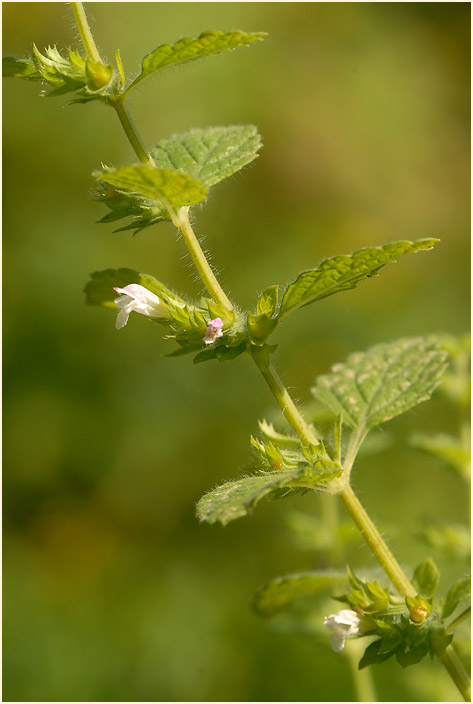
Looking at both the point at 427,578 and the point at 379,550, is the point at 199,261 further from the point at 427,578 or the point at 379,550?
the point at 427,578

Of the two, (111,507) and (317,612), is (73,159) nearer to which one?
(111,507)

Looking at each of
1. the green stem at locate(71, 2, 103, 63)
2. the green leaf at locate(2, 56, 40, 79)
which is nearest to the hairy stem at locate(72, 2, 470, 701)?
the green stem at locate(71, 2, 103, 63)

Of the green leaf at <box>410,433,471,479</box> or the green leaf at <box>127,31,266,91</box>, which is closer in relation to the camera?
the green leaf at <box>127,31,266,91</box>

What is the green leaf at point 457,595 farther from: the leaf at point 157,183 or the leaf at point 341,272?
the leaf at point 157,183

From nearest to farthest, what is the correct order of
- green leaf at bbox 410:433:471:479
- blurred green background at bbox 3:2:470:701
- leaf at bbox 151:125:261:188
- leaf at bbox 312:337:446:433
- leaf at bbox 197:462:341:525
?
1. leaf at bbox 197:462:341:525
2. leaf at bbox 151:125:261:188
3. leaf at bbox 312:337:446:433
4. green leaf at bbox 410:433:471:479
5. blurred green background at bbox 3:2:470:701

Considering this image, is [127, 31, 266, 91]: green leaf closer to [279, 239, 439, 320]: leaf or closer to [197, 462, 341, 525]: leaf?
[279, 239, 439, 320]: leaf

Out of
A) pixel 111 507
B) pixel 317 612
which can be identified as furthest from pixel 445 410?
pixel 317 612

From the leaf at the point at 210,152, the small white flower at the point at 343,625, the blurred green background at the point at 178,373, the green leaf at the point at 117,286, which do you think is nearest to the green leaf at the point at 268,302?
the green leaf at the point at 117,286
